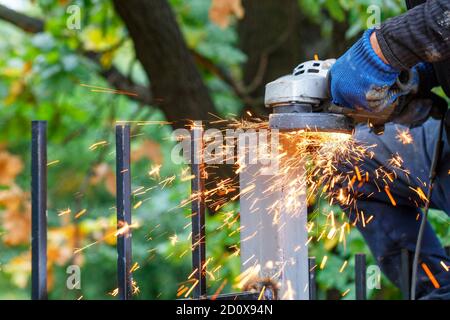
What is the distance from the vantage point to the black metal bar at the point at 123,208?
77.8 inches

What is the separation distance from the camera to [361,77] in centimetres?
230

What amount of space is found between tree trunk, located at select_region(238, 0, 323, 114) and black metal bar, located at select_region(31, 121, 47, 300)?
3.34 metres

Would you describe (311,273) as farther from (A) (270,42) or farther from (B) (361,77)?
(A) (270,42)

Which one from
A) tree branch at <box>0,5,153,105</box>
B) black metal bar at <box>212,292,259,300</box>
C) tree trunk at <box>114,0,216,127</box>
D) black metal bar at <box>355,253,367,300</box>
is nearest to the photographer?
black metal bar at <box>212,292,259,300</box>

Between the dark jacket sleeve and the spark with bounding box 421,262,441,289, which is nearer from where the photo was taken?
the dark jacket sleeve

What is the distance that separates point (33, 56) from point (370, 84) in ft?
9.50

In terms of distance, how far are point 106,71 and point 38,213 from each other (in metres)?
3.08

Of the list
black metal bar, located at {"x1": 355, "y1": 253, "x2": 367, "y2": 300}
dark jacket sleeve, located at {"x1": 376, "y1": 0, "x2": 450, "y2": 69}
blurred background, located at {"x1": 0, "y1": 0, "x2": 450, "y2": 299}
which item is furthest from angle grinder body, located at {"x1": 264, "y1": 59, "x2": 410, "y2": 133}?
blurred background, located at {"x1": 0, "y1": 0, "x2": 450, "y2": 299}

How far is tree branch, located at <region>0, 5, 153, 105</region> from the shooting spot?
484 centimetres

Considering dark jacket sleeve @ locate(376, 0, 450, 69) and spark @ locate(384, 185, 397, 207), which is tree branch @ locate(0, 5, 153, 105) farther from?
dark jacket sleeve @ locate(376, 0, 450, 69)

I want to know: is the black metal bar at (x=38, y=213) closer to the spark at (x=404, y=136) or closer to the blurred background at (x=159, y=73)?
the blurred background at (x=159, y=73)

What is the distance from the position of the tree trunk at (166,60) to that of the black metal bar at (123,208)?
222cm

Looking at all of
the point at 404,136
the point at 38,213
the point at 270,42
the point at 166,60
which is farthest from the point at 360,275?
the point at 270,42

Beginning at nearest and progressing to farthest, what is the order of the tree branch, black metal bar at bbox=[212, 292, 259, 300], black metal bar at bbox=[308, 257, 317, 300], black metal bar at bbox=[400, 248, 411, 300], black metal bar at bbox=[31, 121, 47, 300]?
black metal bar at bbox=[31, 121, 47, 300] < black metal bar at bbox=[212, 292, 259, 300] < black metal bar at bbox=[308, 257, 317, 300] < black metal bar at bbox=[400, 248, 411, 300] < the tree branch
